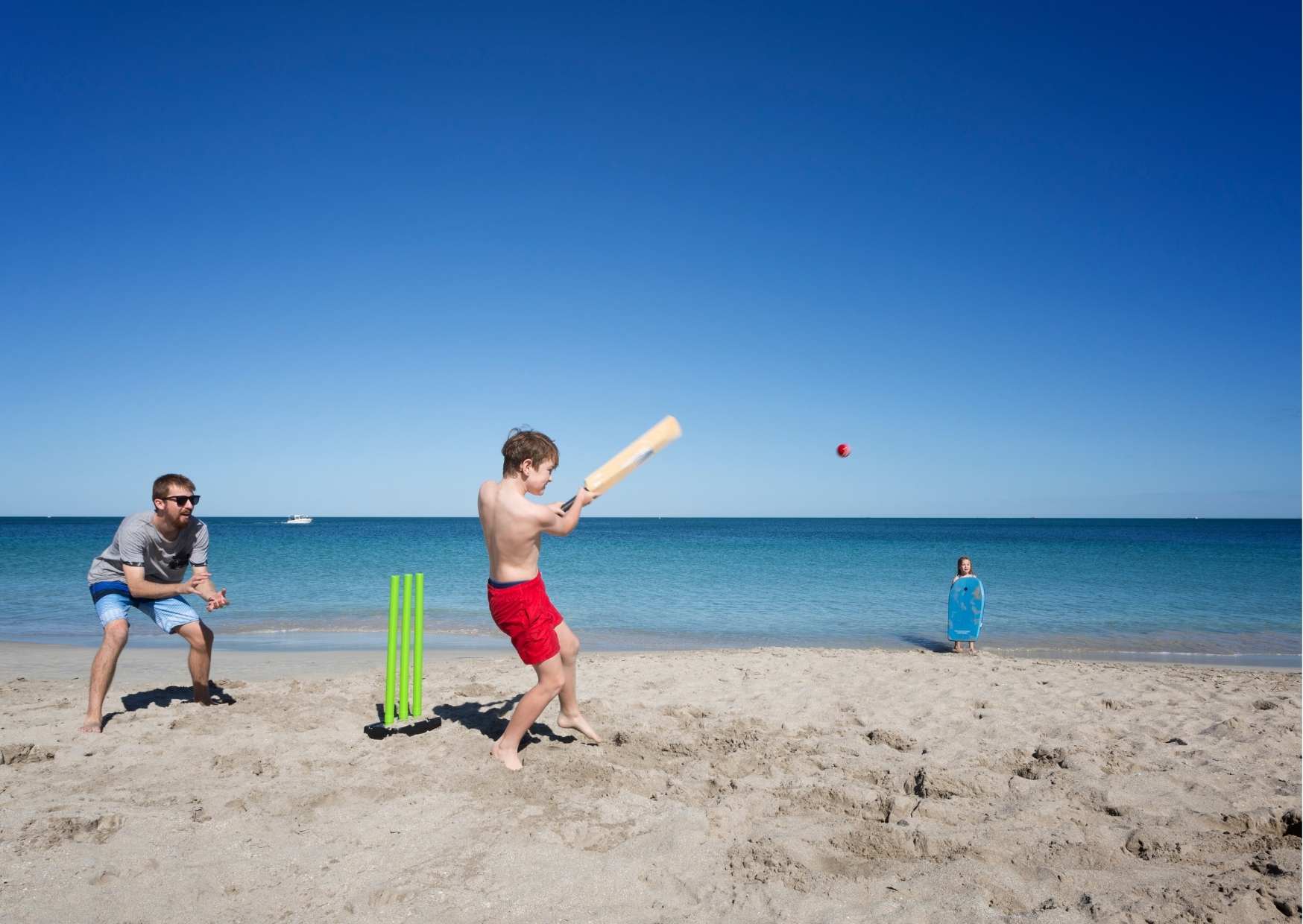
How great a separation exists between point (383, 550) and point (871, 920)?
130 feet

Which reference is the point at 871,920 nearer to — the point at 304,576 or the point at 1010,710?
the point at 1010,710

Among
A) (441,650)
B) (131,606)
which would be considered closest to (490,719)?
(131,606)

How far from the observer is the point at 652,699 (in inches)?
271

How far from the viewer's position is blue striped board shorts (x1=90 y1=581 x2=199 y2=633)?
5414mm

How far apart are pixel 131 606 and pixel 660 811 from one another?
438 centimetres

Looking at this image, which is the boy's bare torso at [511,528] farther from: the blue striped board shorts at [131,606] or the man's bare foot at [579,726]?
the blue striped board shorts at [131,606]

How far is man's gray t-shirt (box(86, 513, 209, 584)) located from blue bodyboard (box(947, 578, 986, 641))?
921cm

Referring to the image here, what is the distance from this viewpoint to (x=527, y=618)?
4.57 metres

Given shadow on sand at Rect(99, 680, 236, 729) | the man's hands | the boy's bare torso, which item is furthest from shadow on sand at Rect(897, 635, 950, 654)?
the man's hands

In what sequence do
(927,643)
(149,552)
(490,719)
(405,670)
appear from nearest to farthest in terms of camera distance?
(149,552) < (490,719) < (405,670) < (927,643)

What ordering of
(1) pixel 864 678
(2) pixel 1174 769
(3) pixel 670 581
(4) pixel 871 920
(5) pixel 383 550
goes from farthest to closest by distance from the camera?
(5) pixel 383 550
(3) pixel 670 581
(1) pixel 864 678
(2) pixel 1174 769
(4) pixel 871 920

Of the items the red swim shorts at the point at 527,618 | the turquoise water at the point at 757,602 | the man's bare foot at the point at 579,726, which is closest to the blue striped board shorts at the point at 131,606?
the red swim shorts at the point at 527,618

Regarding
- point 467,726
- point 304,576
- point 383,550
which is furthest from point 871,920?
point 383,550

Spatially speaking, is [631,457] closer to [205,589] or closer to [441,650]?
[205,589]
